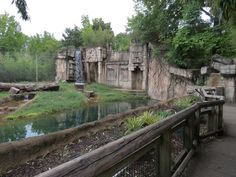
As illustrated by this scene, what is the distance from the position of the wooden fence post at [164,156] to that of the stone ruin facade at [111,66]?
47.1 ft

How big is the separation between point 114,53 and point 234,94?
13509 millimetres

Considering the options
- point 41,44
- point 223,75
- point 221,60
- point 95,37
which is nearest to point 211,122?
point 223,75

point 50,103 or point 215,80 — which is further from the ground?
point 215,80

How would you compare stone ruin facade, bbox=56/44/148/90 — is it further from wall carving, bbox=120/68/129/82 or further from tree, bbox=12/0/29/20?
tree, bbox=12/0/29/20

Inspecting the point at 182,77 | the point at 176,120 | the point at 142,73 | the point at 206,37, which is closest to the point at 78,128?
the point at 176,120

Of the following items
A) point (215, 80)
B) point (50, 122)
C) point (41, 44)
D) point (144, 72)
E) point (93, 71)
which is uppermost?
point (41, 44)

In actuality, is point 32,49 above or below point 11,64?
above

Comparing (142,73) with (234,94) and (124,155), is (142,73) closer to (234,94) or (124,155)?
(234,94)

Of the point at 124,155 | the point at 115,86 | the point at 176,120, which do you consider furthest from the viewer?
the point at 115,86

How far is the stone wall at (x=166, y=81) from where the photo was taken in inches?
474

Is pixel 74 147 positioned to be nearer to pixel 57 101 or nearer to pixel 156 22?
pixel 57 101

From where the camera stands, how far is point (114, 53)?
2042 centimetres

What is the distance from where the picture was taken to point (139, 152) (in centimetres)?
182

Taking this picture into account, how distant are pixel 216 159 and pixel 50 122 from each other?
312 inches
